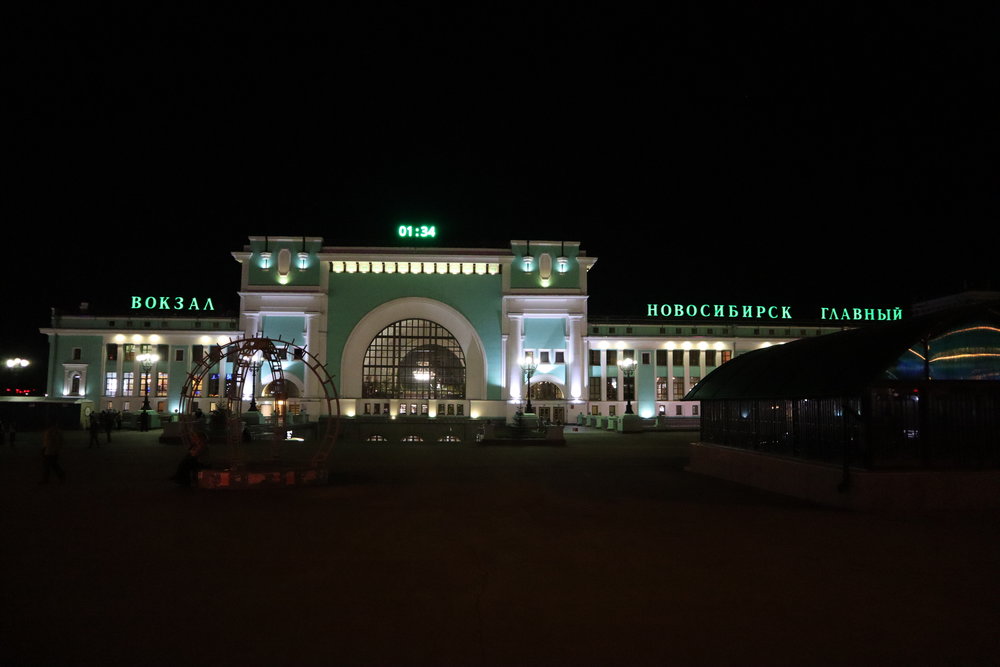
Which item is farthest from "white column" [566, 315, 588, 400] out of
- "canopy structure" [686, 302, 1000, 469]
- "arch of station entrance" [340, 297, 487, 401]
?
"canopy structure" [686, 302, 1000, 469]

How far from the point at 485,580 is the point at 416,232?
152 ft

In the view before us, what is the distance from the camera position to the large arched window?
51781 millimetres

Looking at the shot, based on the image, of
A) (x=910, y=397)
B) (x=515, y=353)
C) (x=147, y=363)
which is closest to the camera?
(x=910, y=397)

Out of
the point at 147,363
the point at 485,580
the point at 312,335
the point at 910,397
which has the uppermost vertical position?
the point at 312,335

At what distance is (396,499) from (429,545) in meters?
4.35

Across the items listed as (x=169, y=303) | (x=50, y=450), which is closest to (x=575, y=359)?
(x=169, y=303)

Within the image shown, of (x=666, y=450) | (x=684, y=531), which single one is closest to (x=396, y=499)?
(x=684, y=531)

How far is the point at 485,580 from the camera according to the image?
7.89 m

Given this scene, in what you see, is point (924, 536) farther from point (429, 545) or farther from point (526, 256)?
point (526, 256)

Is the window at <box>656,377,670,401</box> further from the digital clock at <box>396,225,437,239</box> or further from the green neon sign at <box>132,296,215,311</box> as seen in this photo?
the green neon sign at <box>132,296,215,311</box>

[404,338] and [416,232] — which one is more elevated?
[416,232]

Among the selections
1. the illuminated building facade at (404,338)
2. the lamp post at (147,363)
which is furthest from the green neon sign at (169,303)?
the lamp post at (147,363)

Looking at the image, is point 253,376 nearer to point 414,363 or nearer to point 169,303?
point 414,363

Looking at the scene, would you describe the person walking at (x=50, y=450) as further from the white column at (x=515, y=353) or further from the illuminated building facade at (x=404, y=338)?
the white column at (x=515, y=353)
